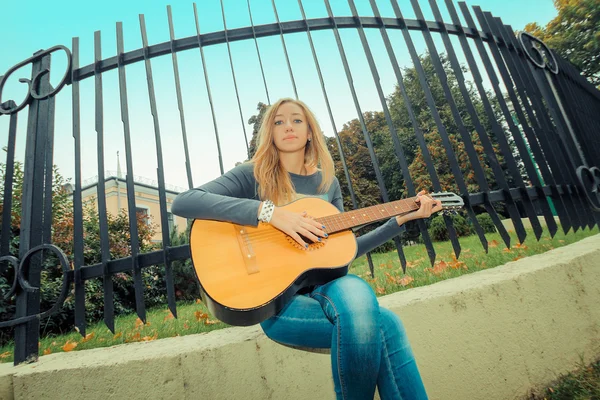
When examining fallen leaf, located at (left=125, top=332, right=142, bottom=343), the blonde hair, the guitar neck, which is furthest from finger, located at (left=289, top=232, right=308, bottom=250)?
fallen leaf, located at (left=125, top=332, right=142, bottom=343)

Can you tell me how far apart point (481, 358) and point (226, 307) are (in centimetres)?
148

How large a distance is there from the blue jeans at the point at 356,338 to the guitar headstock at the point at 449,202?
944 millimetres

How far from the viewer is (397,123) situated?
2158 cm

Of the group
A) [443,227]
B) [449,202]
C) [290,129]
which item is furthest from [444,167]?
[290,129]

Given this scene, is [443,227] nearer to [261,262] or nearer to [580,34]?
[261,262]

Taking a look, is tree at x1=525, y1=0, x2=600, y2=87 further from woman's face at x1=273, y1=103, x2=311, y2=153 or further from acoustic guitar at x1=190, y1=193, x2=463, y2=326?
acoustic guitar at x1=190, y1=193, x2=463, y2=326

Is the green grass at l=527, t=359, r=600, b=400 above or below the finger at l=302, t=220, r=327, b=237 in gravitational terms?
below

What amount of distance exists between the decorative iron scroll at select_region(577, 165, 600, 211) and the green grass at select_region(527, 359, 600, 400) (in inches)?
56.8

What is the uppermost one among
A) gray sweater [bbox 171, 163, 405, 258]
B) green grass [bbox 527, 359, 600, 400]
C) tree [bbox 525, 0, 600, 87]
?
tree [bbox 525, 0, 600, 87]

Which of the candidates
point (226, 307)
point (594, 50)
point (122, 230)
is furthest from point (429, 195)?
point (594, 50)

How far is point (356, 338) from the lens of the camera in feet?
3.71

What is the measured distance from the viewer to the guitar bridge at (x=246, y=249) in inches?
53.3

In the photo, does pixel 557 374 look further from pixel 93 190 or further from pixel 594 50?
pixel 93 190

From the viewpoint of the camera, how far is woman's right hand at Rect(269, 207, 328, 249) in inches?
56.3
